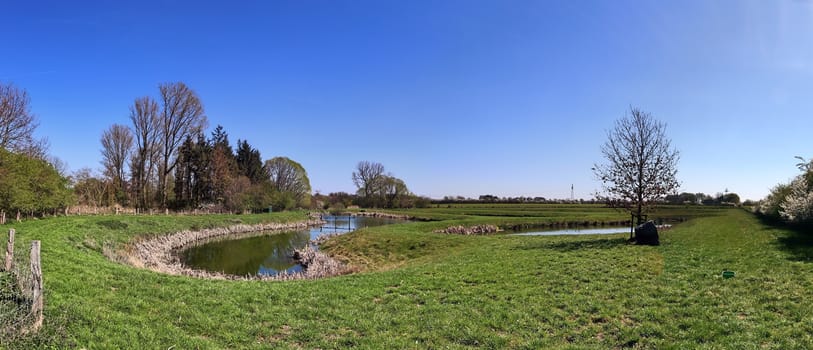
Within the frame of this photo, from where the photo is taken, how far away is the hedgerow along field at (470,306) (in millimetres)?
7258

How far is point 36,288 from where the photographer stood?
691 cm

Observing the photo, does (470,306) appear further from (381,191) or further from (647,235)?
(381,191)

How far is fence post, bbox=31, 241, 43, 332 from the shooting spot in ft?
22.3

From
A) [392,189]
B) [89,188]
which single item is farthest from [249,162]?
[392,189]

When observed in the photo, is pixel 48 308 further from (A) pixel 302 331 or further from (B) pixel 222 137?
(B) pixel 222 137

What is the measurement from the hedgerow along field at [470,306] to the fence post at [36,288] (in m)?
0.22

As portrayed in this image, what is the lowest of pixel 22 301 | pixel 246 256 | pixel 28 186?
pixel 246 256

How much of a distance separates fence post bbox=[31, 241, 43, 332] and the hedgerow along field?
0.73ft

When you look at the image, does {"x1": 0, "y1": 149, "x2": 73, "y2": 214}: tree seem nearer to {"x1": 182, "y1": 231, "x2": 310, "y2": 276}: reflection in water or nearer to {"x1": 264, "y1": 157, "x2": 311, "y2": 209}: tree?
{"x1": 182, "y1": 231, "x2": 310, "y2": 276}: reflection in water

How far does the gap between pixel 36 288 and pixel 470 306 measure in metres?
8.81

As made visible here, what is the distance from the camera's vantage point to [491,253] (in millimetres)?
17781

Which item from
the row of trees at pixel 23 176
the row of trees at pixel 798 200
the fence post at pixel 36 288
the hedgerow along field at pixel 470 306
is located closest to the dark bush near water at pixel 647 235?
the hedgerow along field at pixel 470 306

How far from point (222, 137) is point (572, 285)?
66.5 meters

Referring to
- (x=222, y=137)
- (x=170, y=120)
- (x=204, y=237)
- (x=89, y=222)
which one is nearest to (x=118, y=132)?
(x=170, y=120)
